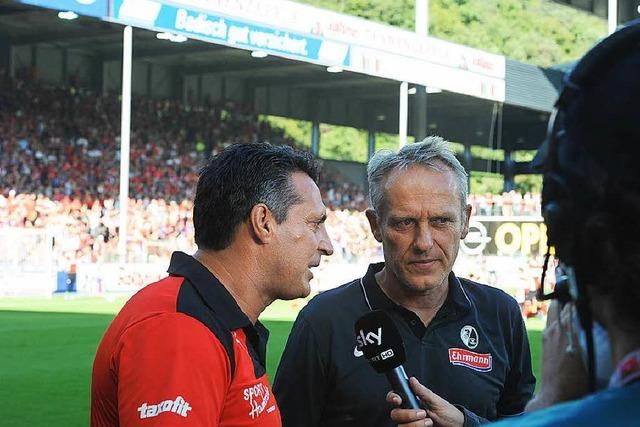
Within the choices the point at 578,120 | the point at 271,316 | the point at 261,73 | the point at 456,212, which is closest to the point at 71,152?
the point at 261,73

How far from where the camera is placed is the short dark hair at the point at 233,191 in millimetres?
2992

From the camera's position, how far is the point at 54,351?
42.5 feet

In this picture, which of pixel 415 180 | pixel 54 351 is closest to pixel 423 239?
pixel 415 180

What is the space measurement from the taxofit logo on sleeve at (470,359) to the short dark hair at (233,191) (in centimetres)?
80

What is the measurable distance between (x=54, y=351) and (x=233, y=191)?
417 inches

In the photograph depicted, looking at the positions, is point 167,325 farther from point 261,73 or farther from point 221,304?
point 261,73

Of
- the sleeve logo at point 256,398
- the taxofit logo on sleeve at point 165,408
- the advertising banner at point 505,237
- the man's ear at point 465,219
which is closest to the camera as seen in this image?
the taxofit logo on sleeve at point 165,408

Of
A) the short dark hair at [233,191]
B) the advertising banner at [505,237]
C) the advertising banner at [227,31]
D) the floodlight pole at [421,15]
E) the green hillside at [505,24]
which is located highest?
the green hillside at [505,24]

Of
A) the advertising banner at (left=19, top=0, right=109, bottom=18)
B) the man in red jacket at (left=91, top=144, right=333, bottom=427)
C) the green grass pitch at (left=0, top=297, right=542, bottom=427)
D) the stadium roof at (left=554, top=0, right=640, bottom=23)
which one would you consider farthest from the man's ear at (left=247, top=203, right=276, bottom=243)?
the stadium roof at (left=554, top=0, right=640, bottom=23)

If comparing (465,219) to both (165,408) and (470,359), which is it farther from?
(165,408)

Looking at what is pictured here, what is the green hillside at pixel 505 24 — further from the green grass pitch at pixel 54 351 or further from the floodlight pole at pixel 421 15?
the green grass pitch at pixel 54 351

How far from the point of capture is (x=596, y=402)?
117 cm

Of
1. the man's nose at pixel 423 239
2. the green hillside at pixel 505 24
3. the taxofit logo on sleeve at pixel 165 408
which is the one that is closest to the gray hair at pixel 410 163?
the man's nose at pixel 423 239

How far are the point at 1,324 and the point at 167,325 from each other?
14083 mm
